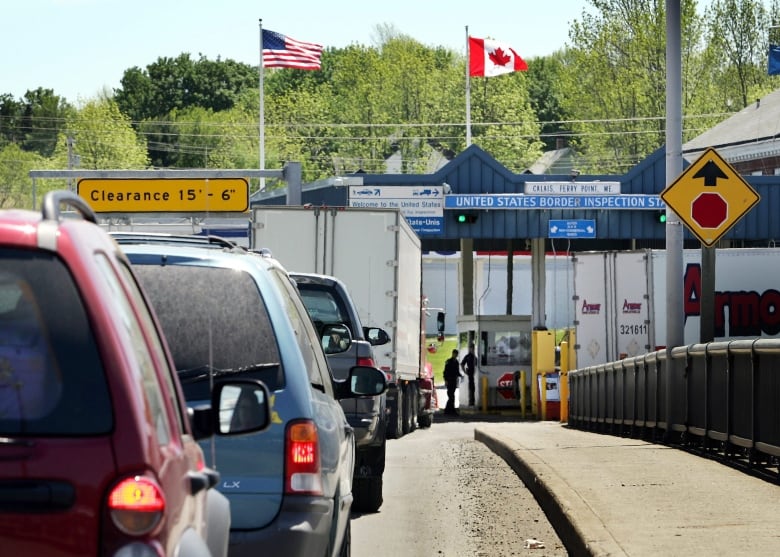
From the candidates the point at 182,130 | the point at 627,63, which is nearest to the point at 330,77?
the point at 182,130

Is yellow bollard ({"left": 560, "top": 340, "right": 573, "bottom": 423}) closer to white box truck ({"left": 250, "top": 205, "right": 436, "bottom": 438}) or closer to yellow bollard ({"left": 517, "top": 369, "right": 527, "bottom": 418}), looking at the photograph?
yellow bollard ({"left": 517, "top": 369, "right": 527, "bottom": 418})

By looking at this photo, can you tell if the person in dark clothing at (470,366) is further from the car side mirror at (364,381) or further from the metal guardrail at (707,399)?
the car side mirror at (364,381)

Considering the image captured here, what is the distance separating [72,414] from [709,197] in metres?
14.9

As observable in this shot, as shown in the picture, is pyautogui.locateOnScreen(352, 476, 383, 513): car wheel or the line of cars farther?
pyautogui.locateOnScreen(352, 476, 383, 513): car wheel

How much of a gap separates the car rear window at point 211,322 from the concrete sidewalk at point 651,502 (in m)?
2.97

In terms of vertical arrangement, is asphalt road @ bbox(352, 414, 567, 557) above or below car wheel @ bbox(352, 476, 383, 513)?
below

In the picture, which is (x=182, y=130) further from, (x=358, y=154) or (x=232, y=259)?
(x=232, y=259)

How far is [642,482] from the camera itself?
12.8 m

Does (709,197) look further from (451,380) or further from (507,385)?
(451,380)

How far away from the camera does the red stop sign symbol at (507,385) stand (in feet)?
146

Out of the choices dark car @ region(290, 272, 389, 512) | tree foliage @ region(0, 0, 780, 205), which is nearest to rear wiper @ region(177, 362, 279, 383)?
dark car @ region(290, 272, 389, 512)

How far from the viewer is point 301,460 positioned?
6.35 metres

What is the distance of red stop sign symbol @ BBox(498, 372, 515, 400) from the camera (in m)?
44.5

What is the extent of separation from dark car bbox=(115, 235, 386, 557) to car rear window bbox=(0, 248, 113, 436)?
261cm
